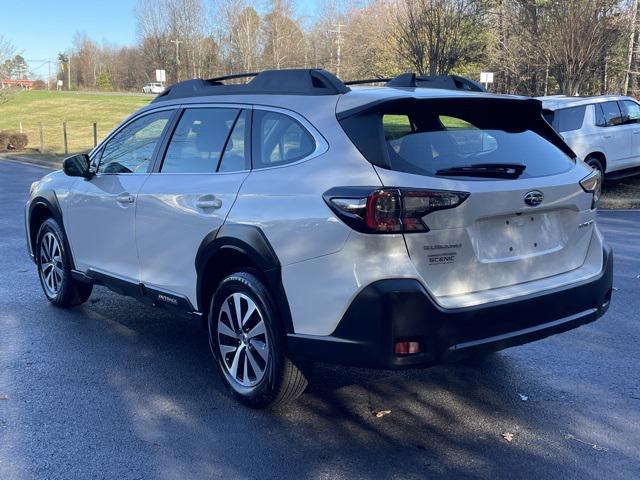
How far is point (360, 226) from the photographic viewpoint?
3.17m

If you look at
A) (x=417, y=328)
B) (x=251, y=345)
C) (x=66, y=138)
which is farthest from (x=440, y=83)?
(x=66, y=138)

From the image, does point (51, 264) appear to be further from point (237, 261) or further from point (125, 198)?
point (237, 261)

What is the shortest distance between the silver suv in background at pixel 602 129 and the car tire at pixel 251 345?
377 inches

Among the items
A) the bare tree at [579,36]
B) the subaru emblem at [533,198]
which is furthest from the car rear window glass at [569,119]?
the subaru emblem at [533,198]

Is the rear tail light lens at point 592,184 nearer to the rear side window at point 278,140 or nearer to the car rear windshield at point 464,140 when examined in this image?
the car rear windshield at point 464,140

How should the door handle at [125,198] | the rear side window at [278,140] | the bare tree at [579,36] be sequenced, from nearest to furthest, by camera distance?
the rear side window at [278,140] < the door handle at [125,198] < the bare tree at [579,36]

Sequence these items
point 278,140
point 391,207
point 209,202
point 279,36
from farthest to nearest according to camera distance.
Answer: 1. point 279,36
2. point 209,202
3. point 278,140
4. point 391,207

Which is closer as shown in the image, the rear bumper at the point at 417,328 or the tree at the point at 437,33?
the rear bumper at the point at 417,328

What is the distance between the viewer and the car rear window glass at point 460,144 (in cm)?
340

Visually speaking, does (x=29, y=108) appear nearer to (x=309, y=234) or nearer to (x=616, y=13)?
(x=616, y=13)

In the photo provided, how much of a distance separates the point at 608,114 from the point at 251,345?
35.5ft

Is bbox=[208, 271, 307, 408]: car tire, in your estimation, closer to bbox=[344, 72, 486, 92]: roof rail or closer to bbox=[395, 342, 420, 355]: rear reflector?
bbox=[395, 342, 420, 355]: rear reflector

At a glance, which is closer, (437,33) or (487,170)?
(487,170)

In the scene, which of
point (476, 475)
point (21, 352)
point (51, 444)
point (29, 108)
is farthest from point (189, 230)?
point (29, 108)
